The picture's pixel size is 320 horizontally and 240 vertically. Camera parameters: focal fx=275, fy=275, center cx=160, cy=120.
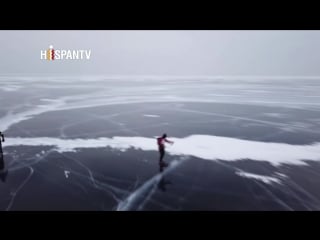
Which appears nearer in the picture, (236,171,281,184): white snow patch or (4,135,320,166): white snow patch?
(236,171,281,184): white snow patch

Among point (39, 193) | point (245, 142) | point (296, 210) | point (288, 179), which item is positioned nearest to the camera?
point (296, 210)

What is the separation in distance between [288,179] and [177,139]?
5632 millimetres

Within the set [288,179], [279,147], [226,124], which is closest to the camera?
[288,179]

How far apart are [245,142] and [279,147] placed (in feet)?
4.87

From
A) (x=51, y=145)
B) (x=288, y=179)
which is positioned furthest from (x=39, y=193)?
(x=288, y=179)

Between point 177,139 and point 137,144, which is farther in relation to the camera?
point 177,139

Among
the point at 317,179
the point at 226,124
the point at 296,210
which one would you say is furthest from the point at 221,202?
the point at 226,124

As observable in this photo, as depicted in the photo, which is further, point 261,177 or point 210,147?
point 210,147

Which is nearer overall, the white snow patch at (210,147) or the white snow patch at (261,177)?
the white snow patch at (261,177)

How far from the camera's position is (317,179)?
897 cm

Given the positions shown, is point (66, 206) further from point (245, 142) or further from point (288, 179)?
point (245, 142)
